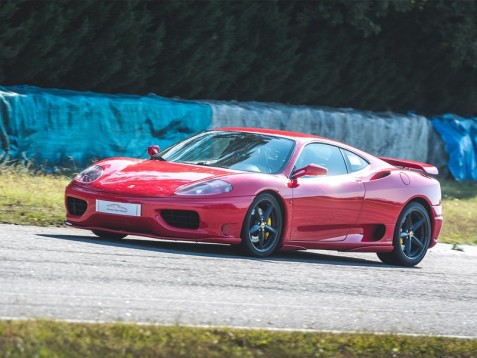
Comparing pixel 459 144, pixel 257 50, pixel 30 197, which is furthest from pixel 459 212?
pixel 30 197

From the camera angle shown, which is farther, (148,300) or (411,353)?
(148,300)

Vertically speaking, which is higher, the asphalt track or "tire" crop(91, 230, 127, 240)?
the asphalt track

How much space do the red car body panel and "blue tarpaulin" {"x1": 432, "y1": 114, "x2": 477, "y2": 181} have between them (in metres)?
13.8

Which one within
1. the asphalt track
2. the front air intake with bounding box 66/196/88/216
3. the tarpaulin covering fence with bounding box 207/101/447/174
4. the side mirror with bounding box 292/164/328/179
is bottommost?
the tarpaulin covering fence with bounding box 207/101/447/174

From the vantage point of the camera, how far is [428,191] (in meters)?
12.4

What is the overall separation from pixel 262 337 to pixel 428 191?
598 cm

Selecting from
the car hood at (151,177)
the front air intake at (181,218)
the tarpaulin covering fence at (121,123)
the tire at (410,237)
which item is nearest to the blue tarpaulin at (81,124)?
the tarpaulin covering fence at (121,123)

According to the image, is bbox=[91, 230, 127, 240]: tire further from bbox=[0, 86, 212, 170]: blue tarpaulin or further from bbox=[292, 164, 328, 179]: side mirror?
bbox=[0, 86, 212, 170]: blue tarpaulin

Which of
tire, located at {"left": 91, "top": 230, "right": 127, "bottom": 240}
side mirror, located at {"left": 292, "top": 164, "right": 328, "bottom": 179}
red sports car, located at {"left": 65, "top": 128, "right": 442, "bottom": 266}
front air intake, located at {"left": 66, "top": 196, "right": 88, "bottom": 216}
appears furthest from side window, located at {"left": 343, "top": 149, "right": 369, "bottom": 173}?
front air intake, located at {"left": 66, "top": 196, "right": 88, "bottom": 216}

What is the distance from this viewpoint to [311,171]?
10.9 metres

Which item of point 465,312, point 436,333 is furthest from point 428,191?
point 436,333

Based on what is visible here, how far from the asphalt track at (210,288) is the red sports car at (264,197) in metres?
0.24

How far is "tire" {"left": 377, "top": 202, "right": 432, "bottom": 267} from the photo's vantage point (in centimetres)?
1209

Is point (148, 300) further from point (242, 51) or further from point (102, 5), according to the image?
point (242, 51)
